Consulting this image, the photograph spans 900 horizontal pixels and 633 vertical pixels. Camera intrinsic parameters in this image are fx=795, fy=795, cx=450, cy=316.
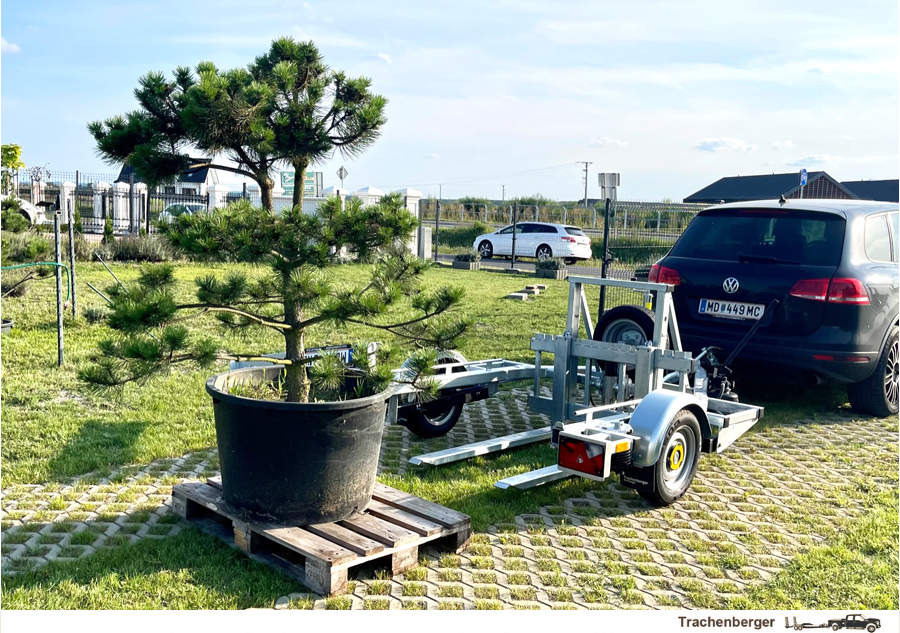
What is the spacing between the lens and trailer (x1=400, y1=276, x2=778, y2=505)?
14.8 feet

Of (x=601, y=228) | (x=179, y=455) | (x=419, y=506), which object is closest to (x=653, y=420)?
(x=419, y=506)

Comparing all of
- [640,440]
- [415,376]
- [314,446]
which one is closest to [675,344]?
[640,440]

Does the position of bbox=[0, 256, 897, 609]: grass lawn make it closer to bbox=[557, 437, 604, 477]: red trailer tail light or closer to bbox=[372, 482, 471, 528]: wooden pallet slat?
bbox=[372, 482, 471, 528]: wooden pallet slat

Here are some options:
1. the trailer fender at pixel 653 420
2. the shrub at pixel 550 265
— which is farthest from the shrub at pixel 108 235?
the trailer fender at pixel 653 420

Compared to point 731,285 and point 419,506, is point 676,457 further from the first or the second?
point 731,285

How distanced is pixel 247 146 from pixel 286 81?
1.33ft

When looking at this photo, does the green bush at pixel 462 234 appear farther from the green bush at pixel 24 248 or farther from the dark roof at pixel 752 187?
the green bush at pixel 24 248

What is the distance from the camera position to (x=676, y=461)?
194 inches

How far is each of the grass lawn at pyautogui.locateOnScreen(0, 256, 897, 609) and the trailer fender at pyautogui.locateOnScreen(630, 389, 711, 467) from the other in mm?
662

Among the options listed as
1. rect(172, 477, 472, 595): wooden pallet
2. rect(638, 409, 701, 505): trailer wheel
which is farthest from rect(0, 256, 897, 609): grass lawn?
rect(638, 409, 701, 505): trailer wheel

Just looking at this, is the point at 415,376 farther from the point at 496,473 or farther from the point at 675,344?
the point at 675,344

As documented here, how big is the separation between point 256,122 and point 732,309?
434 cm

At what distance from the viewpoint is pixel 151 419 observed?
20.2 ft

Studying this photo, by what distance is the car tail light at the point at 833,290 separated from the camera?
6270mm
